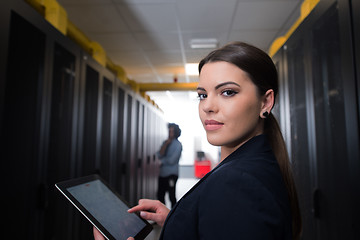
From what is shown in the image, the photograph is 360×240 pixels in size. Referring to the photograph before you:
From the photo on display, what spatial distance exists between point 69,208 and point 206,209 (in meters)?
1.58

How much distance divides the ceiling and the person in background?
1.29 meters

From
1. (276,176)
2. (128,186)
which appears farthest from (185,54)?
(276,176)

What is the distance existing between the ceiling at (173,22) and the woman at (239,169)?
2.04m

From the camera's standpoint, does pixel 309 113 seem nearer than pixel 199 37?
Yes

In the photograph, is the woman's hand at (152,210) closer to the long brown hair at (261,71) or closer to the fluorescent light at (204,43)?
the long brown hair at (261,71)

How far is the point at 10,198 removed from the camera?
1300 millimetres

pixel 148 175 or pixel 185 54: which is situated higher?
pixel 185 54

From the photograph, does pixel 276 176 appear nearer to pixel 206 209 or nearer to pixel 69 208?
pixel 206 209

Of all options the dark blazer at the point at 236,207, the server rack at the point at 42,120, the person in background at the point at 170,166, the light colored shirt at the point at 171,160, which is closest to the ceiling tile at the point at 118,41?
the server rack at the point at 42,120

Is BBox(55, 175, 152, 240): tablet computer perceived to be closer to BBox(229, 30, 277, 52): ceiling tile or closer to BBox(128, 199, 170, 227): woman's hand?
BBox(128, 199, 170, 227): woman's hand

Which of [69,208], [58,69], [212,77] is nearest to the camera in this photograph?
[212,77]

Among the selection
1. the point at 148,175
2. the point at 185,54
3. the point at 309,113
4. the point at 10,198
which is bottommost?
the point at 148,175

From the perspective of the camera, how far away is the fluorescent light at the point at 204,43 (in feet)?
11.0

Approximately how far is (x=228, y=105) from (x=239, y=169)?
19cm
